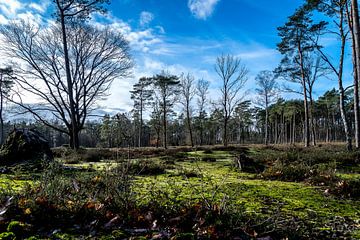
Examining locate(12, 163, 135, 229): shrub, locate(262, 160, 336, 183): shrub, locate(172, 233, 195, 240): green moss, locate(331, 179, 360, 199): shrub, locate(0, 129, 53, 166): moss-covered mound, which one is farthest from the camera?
locate(0, 129, 53, 166): moss-covered mound

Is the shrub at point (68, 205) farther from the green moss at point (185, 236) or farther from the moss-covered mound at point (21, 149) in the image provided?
the moss-covered mound at point (21, 149)

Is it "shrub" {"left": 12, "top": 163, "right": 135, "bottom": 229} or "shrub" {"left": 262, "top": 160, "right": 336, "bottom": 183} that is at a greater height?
"shrub" {"left": 12, "top": 163, "right": 135, "bottom": 229}

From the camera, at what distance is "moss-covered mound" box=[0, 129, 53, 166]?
684 centimetres

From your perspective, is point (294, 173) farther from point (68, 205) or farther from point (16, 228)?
point (16, 228)

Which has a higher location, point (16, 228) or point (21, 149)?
point (21, 149)

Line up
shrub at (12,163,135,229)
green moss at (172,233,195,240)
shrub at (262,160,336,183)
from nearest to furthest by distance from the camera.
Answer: green moss at (172,233,195,240) < shrub at (12,163,135,229) < shrub at (262,160,336,183)

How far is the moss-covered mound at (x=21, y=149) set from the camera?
6.84 metres

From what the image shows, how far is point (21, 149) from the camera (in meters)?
6.98

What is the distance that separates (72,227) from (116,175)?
0.91 meters

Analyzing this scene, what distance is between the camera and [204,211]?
2.25 m

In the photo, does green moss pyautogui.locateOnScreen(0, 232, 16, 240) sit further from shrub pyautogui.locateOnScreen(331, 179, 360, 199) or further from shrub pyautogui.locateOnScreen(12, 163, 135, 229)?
shrub pyautogui.locateOnScreen(331, 179, 360, 199)

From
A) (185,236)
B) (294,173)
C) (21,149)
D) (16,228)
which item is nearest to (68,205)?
(16,228)

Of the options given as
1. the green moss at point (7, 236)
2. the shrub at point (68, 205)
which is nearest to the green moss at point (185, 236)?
the shrub at point (68, 205)

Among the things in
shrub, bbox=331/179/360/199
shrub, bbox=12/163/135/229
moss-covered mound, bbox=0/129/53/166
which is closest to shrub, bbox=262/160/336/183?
shrub, bbox=331/179/360/199
